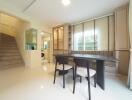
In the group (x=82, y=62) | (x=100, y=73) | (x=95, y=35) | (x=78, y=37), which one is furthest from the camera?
(x=78, y=37)

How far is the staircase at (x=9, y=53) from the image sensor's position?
187 inches

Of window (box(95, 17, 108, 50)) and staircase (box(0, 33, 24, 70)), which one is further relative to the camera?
staircase (box(0, 33, 24, 70))

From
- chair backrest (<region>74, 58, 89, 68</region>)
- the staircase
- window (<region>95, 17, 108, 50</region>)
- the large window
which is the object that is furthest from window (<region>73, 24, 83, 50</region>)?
the staircase

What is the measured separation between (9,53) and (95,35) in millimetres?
5262

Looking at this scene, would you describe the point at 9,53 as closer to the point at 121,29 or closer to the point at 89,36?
the point at 89,36

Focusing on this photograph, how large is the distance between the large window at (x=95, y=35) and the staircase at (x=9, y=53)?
3.68 meters

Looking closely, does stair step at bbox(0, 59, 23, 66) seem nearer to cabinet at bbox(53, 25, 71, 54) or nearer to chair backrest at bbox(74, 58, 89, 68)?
cabinet at bbox(53, 25, 71, 54)

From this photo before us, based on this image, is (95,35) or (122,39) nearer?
(122,39)

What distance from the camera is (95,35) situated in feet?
15.3

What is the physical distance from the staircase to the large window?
3682 mm

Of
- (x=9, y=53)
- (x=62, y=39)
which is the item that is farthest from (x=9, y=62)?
(x=62, y=39)

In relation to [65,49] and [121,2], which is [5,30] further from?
[121,2]

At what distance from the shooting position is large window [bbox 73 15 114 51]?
418cm

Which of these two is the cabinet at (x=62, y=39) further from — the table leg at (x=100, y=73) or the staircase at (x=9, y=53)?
the table leg at (x=100, y=73)
